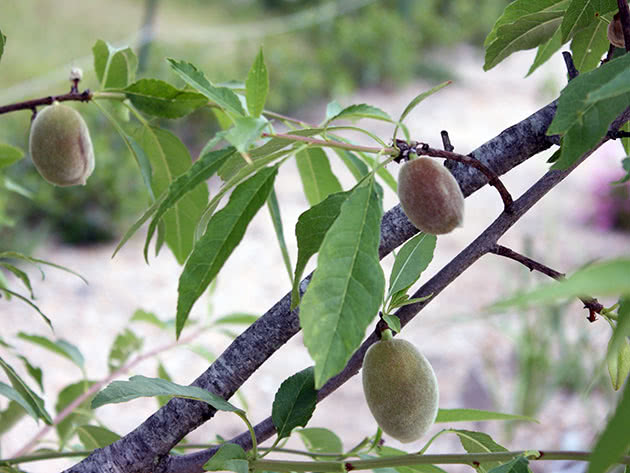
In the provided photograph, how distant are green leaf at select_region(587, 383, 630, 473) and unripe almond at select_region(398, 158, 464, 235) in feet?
0.38

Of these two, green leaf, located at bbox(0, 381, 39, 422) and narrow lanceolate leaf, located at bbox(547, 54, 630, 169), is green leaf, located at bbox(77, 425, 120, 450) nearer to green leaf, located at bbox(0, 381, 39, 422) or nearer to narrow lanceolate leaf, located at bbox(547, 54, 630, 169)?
green leaf, located at bbox(0, 381, 39, 422)

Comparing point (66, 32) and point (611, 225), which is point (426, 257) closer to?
point (611, 225)

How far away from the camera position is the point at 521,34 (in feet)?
1.28

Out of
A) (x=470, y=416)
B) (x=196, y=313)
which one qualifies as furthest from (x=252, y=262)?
(x=470, y=416)

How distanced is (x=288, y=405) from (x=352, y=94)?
377 centimetres

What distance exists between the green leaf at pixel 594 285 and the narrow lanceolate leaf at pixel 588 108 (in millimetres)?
115

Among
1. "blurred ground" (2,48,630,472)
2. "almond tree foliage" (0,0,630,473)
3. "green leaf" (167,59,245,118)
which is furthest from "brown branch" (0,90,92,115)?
"blurred ground" (2,48,630,472)

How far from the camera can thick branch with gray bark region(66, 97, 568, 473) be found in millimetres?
339

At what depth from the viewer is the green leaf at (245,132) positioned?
26 cm

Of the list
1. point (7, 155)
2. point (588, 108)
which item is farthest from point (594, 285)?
point (7, 155)

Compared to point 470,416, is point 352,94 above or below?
above

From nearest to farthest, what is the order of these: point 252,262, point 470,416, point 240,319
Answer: point 470,416, point 240,319, point 252,262

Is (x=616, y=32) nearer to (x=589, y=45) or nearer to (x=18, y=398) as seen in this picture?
(x=589, y=45)

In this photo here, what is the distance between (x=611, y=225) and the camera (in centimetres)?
299
